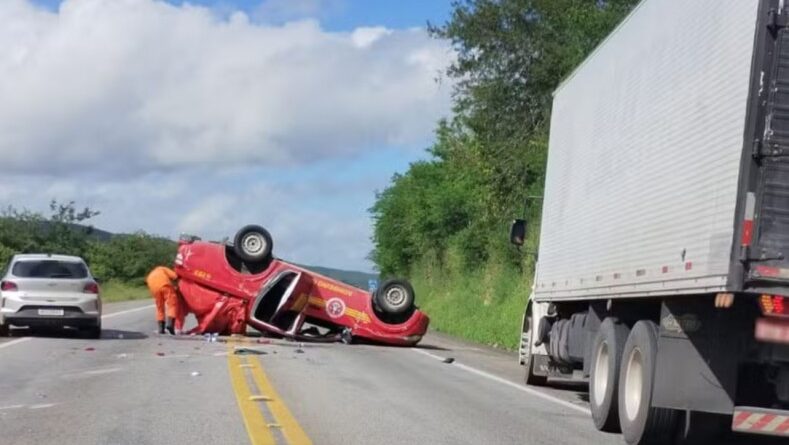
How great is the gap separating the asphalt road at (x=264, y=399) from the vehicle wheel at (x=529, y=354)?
276 mm

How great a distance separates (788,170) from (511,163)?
2544 cm

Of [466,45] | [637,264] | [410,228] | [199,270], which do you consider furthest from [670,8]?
[410,228]

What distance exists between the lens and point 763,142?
885 cm

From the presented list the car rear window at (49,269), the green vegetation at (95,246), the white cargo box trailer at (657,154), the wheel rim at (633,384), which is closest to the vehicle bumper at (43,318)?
the car rear window at (49,269)

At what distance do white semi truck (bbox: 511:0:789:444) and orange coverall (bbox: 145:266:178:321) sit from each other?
40.1 feet

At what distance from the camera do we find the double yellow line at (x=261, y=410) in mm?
10633

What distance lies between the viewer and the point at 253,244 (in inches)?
1004

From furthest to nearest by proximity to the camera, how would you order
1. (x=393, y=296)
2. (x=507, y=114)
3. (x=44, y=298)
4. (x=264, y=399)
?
Answer: (x=507, y=114)
(x=393, y=296)
(x=44, y=298)
(x=264, y=399)

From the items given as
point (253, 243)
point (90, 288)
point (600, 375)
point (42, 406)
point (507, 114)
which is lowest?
point (42, 406)

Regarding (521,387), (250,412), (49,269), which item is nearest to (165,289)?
(49,269)

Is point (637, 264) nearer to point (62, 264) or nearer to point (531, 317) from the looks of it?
point (531, 317)

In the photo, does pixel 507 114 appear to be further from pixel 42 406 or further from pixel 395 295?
pixel 42 406

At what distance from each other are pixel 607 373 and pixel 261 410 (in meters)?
3.52

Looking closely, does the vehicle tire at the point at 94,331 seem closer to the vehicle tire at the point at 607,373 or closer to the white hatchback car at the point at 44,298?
the white hatchback car at the point at 44,298
